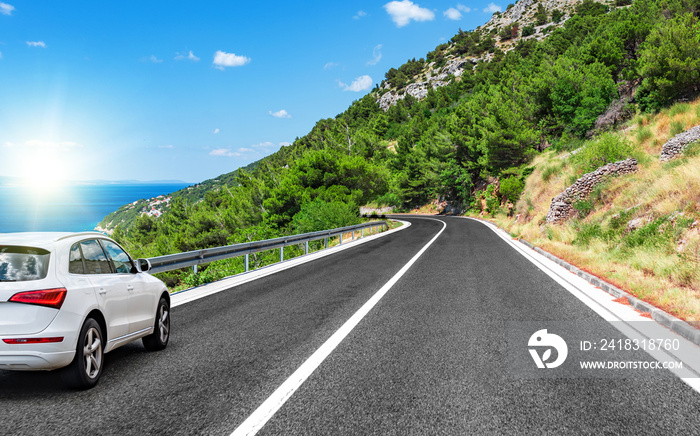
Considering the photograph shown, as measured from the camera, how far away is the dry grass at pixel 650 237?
727cm

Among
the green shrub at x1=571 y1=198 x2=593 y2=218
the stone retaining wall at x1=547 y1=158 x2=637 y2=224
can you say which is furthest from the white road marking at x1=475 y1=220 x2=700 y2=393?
the stone retaining wall at x1=547 y1=158 x2=637 y2=224

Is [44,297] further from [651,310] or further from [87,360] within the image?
[651,310]

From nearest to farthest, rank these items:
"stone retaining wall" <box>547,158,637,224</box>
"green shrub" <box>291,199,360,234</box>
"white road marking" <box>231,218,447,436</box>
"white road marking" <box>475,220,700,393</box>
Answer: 1. "white road marking" <box>231,218,447,436</box>
2. "white road marking" <box>475,220,700,393</box>
3. "stone retaining wall" <box>547,158,637,224</box>
4. "green shrub" <box>291,199,360,234</box>

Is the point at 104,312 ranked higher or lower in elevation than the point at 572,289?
higher

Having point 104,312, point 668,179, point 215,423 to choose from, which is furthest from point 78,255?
point 668,179

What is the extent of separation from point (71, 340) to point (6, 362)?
1.53 ft

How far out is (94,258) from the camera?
15.1 feet

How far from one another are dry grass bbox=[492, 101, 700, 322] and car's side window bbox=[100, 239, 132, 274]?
7047 millimetres

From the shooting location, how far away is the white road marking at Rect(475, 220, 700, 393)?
13.8 ft

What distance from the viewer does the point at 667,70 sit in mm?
28406

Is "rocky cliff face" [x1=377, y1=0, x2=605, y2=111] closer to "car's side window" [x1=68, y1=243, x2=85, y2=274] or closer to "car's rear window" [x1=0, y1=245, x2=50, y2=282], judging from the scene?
"car's side window" [x1=68, y1=243, x2=85, y2=274]

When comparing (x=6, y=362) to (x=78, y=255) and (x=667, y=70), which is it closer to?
(x=78, y=255)

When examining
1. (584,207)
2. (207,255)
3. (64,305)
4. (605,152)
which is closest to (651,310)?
(64,305)

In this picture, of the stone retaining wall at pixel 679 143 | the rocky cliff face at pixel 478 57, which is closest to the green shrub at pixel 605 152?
the stone retaining wall at pixel 679 143
